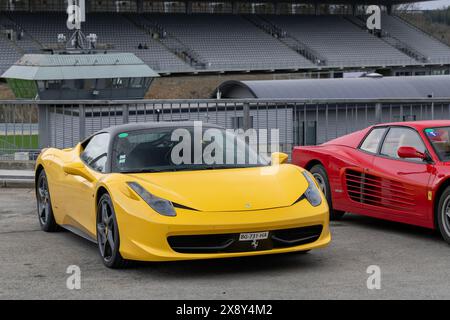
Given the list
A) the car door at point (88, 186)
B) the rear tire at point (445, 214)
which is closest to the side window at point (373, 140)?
the rear tire at point (445, 214)

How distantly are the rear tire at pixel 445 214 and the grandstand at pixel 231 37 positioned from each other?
1956 inches

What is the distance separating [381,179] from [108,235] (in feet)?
10.4

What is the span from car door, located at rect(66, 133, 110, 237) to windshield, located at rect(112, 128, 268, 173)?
0.72 ft

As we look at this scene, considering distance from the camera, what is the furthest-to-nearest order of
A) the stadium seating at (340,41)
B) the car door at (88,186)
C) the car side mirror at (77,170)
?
the stadium seating at (340,41) < the car side mirror at (77,170) < the car door at (88,186)

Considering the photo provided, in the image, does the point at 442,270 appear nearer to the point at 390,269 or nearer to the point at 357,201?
the point at 390,269

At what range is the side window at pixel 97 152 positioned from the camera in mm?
8539

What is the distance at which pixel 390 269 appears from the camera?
7516mm

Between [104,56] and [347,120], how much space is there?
31.6m

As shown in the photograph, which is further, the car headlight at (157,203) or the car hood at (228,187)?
the car hood at (228,187)

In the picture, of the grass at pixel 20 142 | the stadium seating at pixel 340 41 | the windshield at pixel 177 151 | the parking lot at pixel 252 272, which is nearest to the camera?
the parking lot at pixel 252 272

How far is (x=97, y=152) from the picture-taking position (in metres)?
8.82

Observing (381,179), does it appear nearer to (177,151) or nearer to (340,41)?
(177,151)

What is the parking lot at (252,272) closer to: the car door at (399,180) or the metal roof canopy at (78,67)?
the car door at (399,180)
